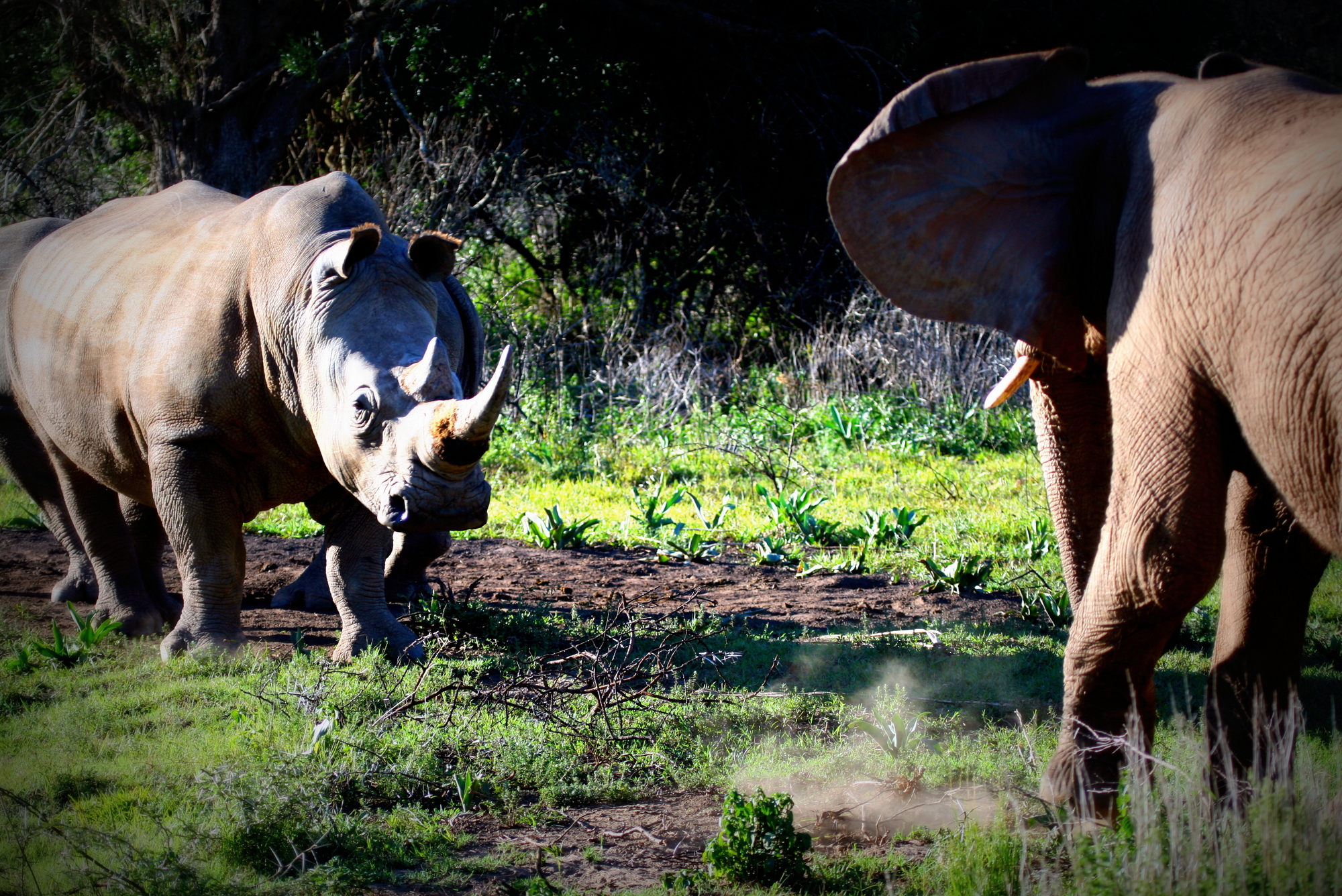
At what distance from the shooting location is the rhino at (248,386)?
414 centimetres

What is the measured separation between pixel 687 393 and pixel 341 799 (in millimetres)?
8056

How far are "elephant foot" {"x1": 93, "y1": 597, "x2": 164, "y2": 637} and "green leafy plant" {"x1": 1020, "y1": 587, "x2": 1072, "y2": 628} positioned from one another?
439cm

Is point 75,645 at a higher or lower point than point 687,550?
higher

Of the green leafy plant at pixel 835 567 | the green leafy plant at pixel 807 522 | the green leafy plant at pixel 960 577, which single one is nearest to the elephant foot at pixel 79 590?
the green leafy plant at pixel 835 567

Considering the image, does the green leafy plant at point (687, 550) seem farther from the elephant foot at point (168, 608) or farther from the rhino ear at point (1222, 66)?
the rhino ear at point (1222, 66)

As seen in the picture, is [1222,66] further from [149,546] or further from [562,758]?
[149,546]

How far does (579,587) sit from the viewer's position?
21.4 feet

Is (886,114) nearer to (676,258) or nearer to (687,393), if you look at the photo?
(687,393)

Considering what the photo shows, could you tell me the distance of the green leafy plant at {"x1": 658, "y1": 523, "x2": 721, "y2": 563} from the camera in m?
7.03

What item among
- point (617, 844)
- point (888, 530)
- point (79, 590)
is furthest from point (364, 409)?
point (888, 530)

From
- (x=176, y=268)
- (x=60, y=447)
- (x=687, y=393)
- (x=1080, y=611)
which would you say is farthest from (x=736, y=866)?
(x=687, y=393)

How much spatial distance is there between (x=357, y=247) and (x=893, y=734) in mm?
2749

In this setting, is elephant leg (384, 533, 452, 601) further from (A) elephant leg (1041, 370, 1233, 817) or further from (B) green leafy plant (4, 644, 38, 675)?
(A) elephant leg (1041, 370, 1233, 817)

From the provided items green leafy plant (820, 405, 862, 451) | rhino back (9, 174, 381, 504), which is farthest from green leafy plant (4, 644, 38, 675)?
green leafy plant (820, 405, 862, 451)
